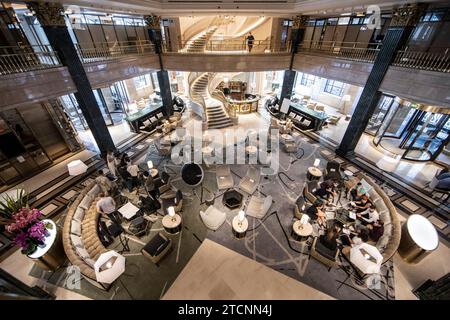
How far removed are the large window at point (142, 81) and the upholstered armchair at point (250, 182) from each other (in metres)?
16.5

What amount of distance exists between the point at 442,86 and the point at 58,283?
48.5 ft

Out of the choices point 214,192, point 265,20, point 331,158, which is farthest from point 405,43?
point 265,20

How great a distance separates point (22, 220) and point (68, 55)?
22.8 feet

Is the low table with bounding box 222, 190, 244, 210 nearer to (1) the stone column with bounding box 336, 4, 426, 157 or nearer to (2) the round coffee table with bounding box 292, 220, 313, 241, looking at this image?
(2) the round coffee table with bounding box 292, 220, 313, 241

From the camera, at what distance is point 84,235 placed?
A: 21.4ft

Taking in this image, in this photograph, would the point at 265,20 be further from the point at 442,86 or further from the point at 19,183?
the point at 19,183

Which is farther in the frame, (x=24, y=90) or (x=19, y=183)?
(x=19, y=183)

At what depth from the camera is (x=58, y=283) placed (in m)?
5.80

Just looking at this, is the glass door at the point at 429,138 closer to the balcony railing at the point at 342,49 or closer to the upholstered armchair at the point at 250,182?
the balcony railing at the point at 342,49

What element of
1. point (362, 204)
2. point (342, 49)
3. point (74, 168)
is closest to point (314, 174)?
point (362, 204)

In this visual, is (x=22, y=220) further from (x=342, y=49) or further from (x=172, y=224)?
(x=342, y=49)

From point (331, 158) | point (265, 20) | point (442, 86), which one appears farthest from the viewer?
point (265, 20)

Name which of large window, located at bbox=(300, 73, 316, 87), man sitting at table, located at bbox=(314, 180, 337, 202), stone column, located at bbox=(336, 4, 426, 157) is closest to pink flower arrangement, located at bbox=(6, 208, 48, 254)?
man sitting at table, located at bbox=(314, 180, 337, 202)

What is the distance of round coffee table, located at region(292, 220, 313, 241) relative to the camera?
21.7 feet
